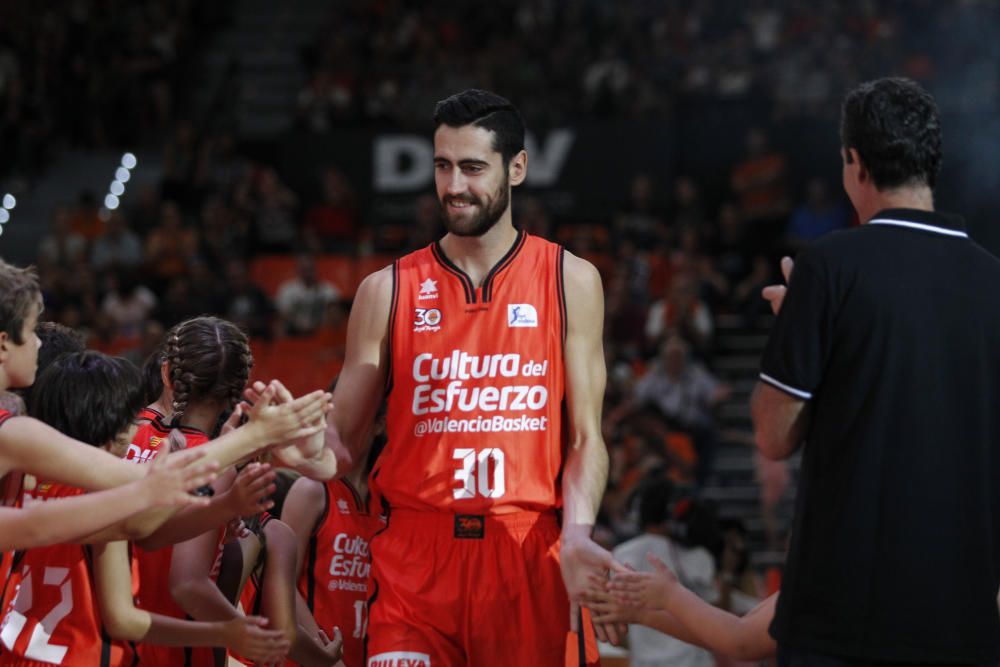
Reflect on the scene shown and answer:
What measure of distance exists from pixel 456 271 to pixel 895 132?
72.8 inches

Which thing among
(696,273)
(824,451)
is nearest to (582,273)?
(824,451)

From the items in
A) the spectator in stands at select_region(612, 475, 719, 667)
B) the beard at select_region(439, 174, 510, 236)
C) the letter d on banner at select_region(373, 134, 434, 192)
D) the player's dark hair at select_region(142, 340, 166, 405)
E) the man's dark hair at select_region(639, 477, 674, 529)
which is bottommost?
the spectator in stands at select_region(612, 475, 719, 667)

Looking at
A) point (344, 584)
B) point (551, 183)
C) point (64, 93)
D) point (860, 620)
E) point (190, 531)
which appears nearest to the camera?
point (860, 620)

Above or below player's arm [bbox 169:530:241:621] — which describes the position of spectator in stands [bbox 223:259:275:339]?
above

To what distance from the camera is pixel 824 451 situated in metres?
3.59

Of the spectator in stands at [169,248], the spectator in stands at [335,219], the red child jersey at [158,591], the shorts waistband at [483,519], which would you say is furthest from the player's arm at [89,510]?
the spectator in stands at [335,219]

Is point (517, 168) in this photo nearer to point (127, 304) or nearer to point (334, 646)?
point (334, 646)

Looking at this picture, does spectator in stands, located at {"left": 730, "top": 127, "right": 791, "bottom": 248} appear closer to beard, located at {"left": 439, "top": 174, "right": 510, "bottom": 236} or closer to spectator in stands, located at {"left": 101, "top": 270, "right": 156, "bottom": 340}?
spectator in stands, located at {"left": 101, "top": 270, "right": 156, "bottom": 340}

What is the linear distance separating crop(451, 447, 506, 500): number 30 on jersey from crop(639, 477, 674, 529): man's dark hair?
3.52 m

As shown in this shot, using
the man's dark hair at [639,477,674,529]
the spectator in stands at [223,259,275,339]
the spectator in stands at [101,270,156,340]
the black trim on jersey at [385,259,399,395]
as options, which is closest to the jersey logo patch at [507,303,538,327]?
the black trim on jersey at [385,259,399,395]

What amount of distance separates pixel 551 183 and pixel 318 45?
554 cm

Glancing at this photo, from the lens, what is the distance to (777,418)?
3594mm

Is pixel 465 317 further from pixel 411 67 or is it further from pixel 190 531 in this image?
pixel 411 67

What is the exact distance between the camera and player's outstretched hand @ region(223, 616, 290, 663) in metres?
4.27
